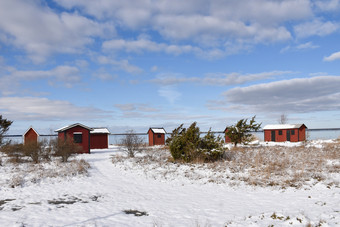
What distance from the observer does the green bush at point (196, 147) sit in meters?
16.7

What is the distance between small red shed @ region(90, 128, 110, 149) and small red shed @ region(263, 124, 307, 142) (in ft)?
84.9

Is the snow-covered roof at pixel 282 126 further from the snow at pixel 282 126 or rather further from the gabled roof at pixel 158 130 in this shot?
the gabled roof at pixel 158 130

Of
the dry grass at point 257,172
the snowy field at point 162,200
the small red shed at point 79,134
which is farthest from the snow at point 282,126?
the small red shed at point 79,134

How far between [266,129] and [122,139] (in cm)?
2789

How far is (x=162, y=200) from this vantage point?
9062 mm

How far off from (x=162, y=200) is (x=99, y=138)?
27.5 m

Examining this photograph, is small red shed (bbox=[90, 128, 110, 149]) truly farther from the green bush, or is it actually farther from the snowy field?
the snowy field

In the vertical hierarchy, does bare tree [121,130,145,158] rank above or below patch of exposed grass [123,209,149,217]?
above

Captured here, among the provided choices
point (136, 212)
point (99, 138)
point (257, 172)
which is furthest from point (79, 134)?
point (136, 212)

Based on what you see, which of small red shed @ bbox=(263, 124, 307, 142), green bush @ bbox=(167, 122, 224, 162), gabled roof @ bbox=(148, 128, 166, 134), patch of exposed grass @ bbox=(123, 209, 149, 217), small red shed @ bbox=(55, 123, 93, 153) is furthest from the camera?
gabled roof @ bbox=(148, 128, 166, 134)

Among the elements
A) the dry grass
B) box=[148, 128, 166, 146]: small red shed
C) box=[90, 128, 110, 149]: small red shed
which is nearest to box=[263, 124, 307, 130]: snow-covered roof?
box=[148, 128, 166, 146]: small red shed

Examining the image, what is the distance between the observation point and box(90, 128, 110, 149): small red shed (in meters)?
34.4

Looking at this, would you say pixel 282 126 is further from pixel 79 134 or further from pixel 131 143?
pixel 79 134

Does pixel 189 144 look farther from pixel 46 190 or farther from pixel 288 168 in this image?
pixel 46 190
